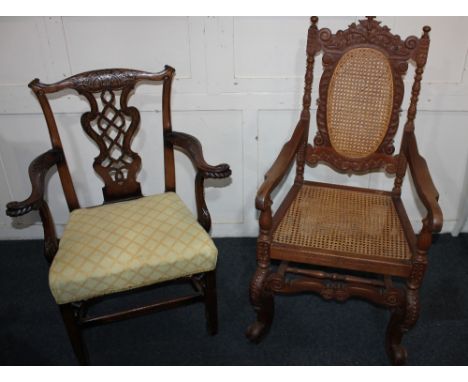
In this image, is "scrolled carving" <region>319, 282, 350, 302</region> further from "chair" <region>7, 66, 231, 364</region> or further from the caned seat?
"chair" <region>7, 66, 231, 364</region>

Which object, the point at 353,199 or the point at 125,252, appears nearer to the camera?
the point at 125,252

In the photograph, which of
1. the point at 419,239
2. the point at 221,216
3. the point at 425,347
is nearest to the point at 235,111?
the point at 221,216

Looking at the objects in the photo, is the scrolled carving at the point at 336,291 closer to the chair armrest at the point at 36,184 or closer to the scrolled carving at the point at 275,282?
the scrolled carving at the point at 275,282

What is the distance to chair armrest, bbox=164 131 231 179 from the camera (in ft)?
5.23

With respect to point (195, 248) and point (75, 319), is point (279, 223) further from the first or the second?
point (75, 319)

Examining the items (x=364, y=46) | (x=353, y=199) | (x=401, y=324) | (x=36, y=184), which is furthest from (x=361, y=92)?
(x=36, y=184)

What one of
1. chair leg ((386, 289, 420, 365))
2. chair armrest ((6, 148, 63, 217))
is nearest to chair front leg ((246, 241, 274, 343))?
chair leg ((386, 289, 420, 365))

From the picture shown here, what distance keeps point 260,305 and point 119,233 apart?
62 cm

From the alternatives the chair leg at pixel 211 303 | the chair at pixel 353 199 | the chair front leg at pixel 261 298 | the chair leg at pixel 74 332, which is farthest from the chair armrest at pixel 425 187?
the chair leg at pixel 74 332

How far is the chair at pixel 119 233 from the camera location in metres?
1.47

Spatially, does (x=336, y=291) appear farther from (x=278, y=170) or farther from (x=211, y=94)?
(x=211, y=94)

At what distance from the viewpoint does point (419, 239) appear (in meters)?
1.44

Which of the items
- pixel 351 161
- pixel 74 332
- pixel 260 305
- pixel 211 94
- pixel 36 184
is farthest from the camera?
pixel 211 94

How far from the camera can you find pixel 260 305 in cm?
172
